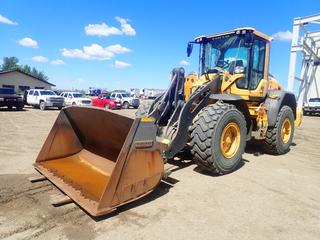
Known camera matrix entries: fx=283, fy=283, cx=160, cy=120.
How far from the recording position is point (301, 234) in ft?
10.2

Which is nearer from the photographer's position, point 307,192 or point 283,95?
point 307,192

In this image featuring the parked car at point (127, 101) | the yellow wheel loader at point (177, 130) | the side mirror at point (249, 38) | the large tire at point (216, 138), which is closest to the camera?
the yellow wheel loader at point (177, 130)

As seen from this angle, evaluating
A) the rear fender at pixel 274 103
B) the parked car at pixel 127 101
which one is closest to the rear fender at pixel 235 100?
the rear fender at pixel 274 103

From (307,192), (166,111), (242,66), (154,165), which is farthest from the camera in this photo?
(242,66)

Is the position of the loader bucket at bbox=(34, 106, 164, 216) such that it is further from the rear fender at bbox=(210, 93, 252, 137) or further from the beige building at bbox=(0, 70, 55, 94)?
the beige building at bbox=(0, 70, 55, 94)

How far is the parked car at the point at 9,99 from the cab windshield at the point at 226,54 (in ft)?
58.4

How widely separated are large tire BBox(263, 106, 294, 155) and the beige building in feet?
127

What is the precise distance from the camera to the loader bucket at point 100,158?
3.36 metres

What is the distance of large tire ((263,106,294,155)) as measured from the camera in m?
6.63

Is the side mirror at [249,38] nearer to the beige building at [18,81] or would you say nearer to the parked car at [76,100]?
the parked car at [76,100]

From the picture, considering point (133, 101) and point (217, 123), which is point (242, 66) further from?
point (133, 101)

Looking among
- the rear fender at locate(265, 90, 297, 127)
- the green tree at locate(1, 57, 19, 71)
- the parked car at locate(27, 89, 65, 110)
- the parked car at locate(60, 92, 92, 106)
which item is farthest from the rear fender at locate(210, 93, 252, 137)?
the green tree at locate(1, 57, 19, 71)

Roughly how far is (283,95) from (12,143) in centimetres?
708

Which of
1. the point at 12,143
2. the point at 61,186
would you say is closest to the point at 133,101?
the point at 12,143
